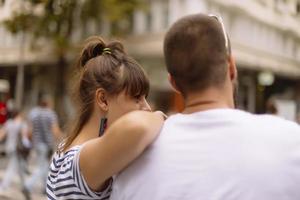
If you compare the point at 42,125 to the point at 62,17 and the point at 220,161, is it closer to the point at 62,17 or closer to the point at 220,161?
the point at 220,161

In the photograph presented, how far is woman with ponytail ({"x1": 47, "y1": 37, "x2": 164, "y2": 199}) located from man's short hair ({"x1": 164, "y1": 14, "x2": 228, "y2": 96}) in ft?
0.54

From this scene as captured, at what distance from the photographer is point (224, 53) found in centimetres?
171

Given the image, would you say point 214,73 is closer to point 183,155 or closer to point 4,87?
point 183,155

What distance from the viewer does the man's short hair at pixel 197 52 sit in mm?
1688

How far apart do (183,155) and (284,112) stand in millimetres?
18249

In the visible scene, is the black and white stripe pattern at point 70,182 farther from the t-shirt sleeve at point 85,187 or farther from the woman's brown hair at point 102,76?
the woman's brown hair at point 102,76

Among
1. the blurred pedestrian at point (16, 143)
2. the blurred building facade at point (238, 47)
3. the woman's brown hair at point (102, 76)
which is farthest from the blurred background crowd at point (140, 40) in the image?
the woman's brown hair at point (102, 76)

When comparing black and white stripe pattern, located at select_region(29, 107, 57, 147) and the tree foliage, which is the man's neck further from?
the tree foliage

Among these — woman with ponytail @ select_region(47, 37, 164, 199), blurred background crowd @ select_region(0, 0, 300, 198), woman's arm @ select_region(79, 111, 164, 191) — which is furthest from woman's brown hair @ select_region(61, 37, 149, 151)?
blurred background crowd @ select_region(0, 0, 300, 198)

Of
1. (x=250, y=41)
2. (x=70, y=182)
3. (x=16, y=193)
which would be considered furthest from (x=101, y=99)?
(x=250, y=41)

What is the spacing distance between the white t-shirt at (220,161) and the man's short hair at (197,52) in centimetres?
10

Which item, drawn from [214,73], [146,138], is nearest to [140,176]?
[146,138]

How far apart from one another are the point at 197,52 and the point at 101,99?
0.74 metres

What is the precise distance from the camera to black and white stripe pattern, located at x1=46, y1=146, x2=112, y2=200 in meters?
1.93
